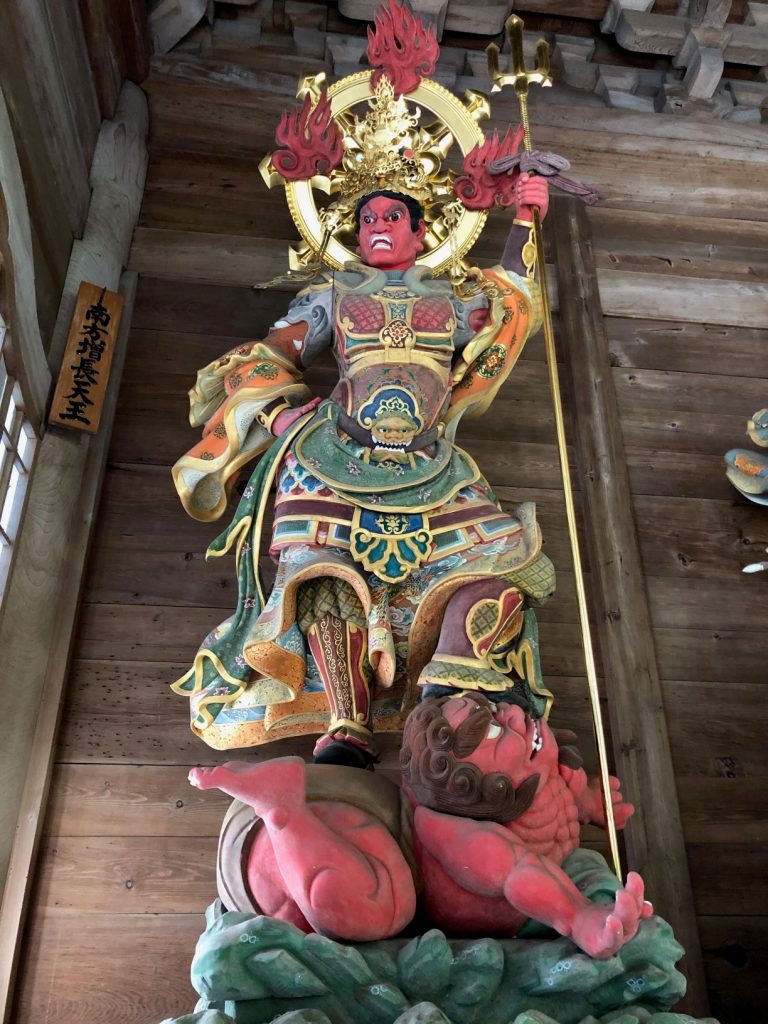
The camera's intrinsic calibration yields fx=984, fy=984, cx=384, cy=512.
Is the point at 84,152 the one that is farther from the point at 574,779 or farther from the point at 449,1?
the point at 574,779

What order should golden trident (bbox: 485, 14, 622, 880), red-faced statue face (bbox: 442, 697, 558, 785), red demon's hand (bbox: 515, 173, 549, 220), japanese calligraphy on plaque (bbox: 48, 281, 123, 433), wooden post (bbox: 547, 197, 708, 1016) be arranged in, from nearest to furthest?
red-faced statue face (bbox: 442, 697, 558, 785) → golden trident (bbox: 485, 14, 622, 880) → wooden post (bbox: 547, 197, 708, 1016) → red demon's hand (bbox: 515, 173, 549, 220) → japanese calligraphy on plaque (bbox: 48, 281, 123, 433)

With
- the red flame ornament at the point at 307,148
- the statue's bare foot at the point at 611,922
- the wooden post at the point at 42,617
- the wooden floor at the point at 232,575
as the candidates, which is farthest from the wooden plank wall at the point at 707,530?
the wooden post at the point at 42,617

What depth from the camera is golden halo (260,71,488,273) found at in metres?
2.40

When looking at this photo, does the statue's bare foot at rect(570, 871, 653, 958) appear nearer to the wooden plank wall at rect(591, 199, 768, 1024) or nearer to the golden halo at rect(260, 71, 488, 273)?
the wooden plank wall at rect(591, 199, 768, 1024)

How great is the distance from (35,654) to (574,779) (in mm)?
1142

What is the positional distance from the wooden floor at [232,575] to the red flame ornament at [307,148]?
1.56 ft

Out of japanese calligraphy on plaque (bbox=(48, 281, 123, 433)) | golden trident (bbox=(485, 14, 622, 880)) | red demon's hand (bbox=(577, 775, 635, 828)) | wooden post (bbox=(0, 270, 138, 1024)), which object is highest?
golden trident (bbox=(485, 14, 622, 880))

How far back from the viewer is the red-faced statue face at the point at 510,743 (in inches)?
59.8

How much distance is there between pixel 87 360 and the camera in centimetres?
241

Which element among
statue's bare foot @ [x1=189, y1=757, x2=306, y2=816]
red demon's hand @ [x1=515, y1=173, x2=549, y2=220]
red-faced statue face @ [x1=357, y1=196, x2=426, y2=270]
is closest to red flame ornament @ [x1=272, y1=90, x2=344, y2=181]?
red-faced statue face @ [x1=357, y1=196, x2=426, y2=270]

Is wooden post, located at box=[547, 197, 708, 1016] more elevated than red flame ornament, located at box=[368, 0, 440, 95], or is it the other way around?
red flame ornament, located at box=[368, 0, 440, 95]

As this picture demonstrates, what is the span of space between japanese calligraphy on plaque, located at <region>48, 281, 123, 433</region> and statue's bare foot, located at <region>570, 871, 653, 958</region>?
1587 millimetres

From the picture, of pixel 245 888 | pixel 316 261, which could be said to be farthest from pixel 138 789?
pixel 316 261

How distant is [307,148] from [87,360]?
74cm
